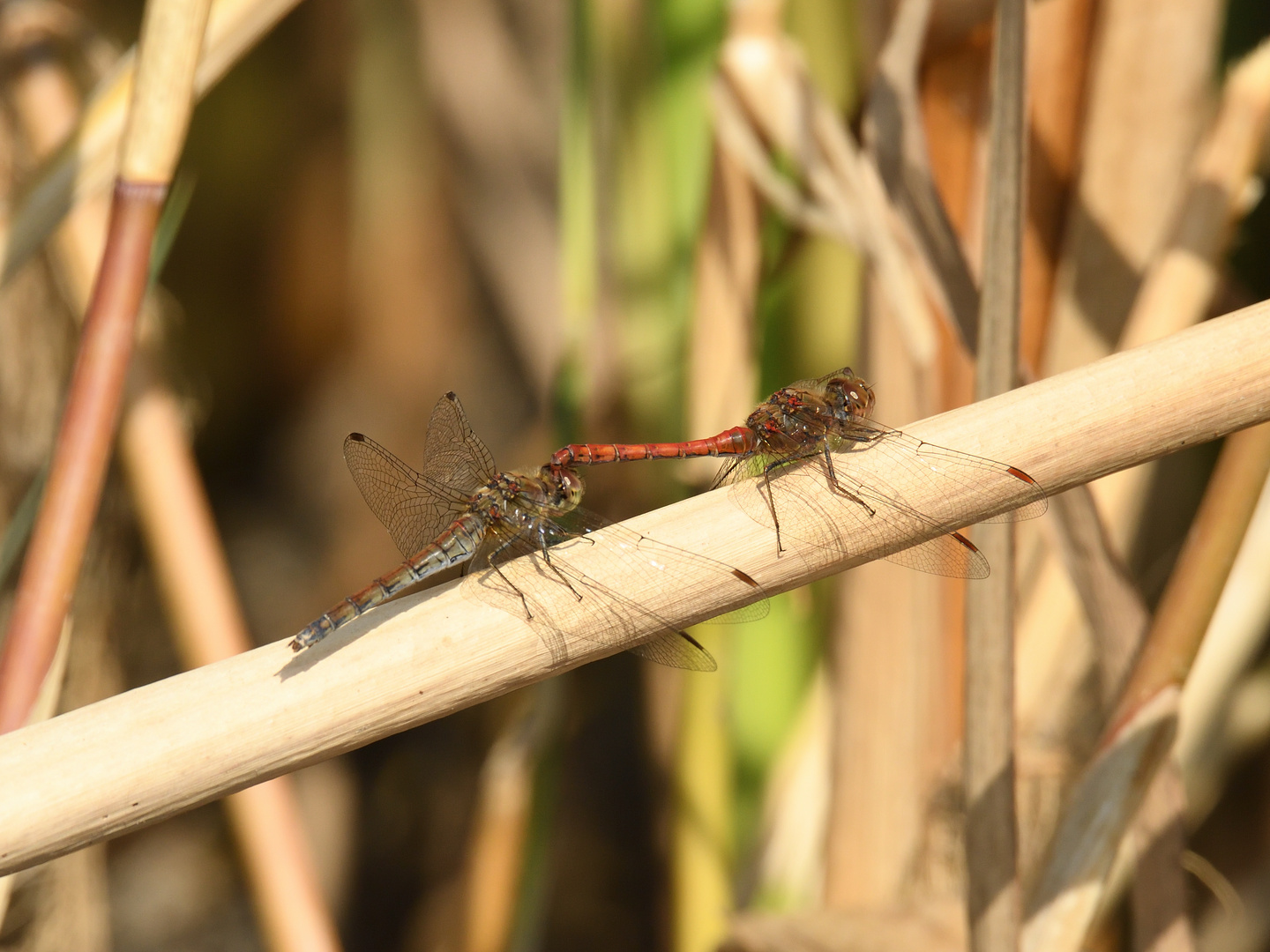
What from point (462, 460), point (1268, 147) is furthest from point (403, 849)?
point (1268, 147)

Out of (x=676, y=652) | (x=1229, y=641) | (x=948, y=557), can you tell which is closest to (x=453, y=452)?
(x=676, y=652)

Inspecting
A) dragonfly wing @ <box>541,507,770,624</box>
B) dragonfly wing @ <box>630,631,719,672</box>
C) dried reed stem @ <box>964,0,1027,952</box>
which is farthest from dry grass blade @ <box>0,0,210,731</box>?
dried reed stem @ <box>964,0,1027,952</box>

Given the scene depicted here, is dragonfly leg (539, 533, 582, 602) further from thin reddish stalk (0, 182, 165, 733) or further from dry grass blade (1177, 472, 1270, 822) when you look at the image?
dry grass blade (1177, 472, 1270, 822)

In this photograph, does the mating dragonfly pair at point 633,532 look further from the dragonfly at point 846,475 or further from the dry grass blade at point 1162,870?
the dry grass blade at point 1162,870

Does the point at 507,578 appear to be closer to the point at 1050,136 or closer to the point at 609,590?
the point at 609,590

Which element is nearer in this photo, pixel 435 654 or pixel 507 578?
pixel 435 654

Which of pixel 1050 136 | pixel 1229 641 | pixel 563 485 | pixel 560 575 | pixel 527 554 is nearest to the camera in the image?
pixel 560 575

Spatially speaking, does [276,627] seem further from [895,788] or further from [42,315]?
[895,788]
